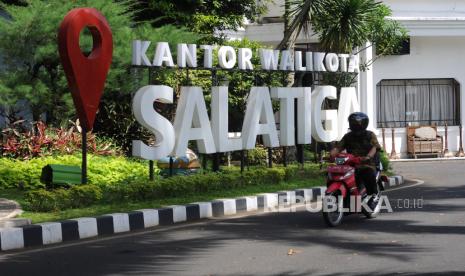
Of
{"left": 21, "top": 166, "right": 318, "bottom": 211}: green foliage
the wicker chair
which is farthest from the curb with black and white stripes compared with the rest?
the wicker chair

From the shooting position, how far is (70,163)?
14.4 m

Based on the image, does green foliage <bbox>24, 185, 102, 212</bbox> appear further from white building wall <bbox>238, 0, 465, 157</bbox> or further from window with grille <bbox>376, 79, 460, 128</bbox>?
Answer: window with grille <bbox>376, 79, 460, 128</bbox>

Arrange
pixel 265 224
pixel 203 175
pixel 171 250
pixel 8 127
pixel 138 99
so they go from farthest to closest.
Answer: pixel 8 127, pixel 203 175, pixel 138 99, pixel 265 224, pixel 171 250

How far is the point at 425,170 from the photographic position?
19891 mm

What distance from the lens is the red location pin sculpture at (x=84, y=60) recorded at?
11.2 metres

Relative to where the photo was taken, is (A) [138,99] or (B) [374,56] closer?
(A) [138,99]

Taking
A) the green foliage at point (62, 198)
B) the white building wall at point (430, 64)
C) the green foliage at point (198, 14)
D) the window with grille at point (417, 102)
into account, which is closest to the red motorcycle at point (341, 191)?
the green foliage at point (62, 198)

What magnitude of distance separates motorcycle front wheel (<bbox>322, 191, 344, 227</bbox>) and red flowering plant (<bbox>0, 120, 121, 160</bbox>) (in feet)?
23.8

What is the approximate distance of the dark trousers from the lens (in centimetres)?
1052

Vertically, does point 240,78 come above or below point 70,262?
above

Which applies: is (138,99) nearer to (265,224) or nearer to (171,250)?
(265,224)

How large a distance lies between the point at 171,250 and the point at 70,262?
1.20 m

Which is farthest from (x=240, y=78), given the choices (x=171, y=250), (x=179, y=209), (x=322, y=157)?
(x=171, y=250)

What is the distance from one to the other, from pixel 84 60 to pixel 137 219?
8.75 ft
